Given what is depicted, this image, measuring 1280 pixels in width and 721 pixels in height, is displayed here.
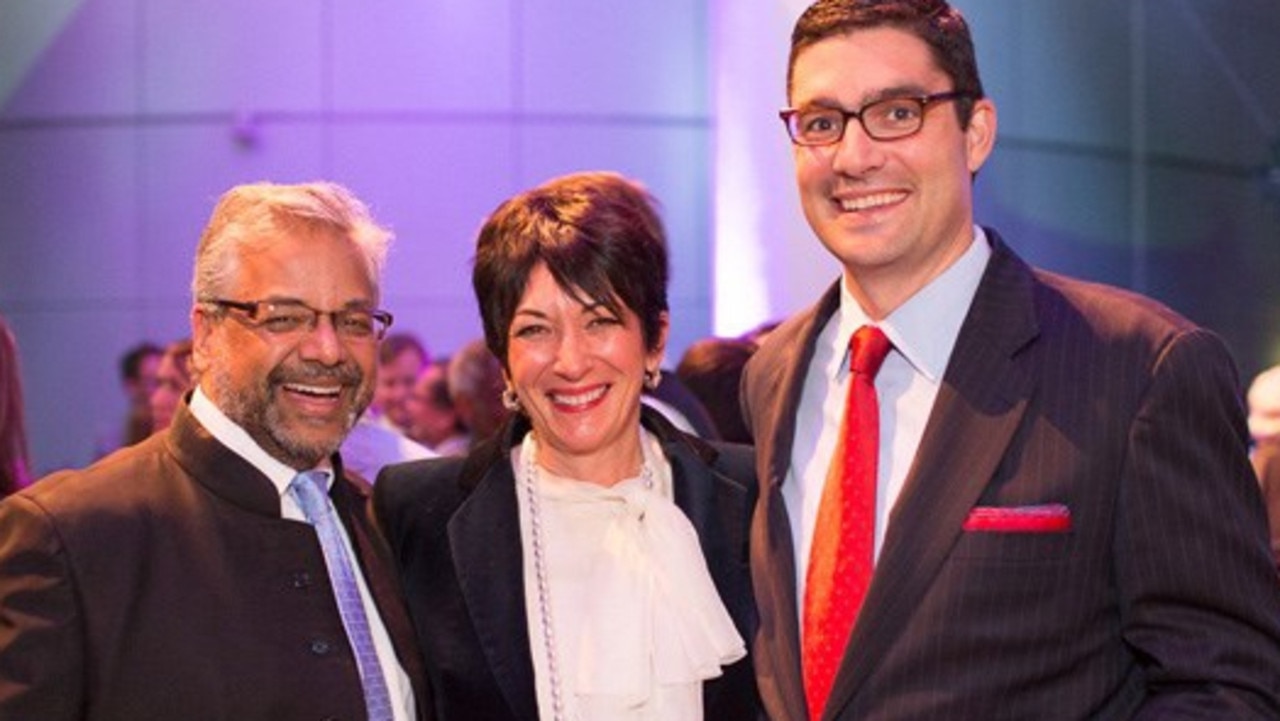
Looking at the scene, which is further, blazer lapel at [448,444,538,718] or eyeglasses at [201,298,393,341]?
blazer lapel at [448,444,538,718]

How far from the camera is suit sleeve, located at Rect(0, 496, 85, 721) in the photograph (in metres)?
Result: 2.47

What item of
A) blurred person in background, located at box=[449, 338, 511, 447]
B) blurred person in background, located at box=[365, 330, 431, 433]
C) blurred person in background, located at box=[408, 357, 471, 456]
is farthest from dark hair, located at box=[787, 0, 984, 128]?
blurred person in background, located at box=[365, 330, 431, 433]

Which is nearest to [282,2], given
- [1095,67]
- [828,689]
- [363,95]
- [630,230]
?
[363,95]

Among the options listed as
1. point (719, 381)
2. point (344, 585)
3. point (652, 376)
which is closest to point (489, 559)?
point (344, 585)

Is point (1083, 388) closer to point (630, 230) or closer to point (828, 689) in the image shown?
point (828, 689)

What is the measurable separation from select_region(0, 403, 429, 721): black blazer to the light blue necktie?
0.14 ft

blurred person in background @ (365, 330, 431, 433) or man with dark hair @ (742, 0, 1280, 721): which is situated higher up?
man with dark hair @ (742, 0, 1280, 721)

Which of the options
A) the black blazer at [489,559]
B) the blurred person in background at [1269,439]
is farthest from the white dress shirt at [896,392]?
the blurred person in background at [1269,439]

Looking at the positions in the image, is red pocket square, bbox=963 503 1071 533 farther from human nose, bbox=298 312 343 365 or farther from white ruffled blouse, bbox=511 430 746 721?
human nose, bbox=298 312 343 365

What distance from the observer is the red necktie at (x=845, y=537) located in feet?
8.40

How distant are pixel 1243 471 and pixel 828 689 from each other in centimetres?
65

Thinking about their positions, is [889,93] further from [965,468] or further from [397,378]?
[397,378]

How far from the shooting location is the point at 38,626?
2.48m

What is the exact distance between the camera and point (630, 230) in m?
3.17
